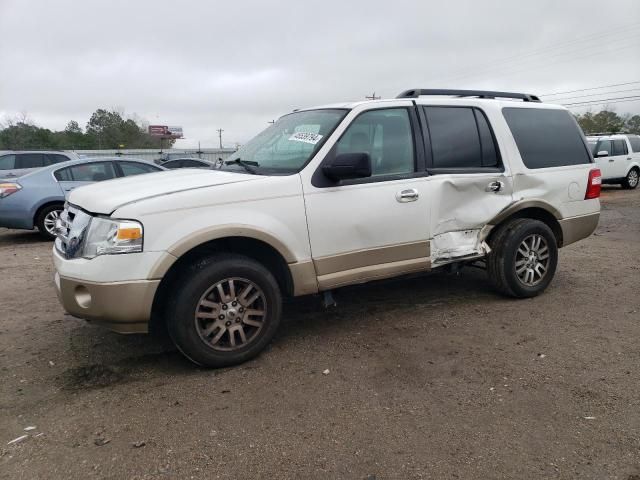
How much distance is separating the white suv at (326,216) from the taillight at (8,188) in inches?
224

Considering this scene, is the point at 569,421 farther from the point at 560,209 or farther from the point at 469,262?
the point at 560,209

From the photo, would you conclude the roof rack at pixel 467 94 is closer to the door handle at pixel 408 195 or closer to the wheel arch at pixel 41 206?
the door handle at pixel 408 195

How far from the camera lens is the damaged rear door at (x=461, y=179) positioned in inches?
170

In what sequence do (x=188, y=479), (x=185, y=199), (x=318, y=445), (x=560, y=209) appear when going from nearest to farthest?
(x=188, y=479) < (x=318, y=445) < (x=185, y=199) < (x=560, y=209)

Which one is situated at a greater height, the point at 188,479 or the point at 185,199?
the point at 185,199

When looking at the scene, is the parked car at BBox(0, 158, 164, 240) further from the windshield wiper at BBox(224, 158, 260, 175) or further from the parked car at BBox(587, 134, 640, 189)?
the parked car at BBox(587, 134, 640, 189)

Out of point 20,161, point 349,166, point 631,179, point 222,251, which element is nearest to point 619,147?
point 631,179

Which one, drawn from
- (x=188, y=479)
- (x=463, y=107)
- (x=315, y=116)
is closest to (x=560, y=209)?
(x=463, y=107)

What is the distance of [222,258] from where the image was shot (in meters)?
3.50

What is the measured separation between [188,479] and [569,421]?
6.95ft

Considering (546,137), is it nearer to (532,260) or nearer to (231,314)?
(532,260)

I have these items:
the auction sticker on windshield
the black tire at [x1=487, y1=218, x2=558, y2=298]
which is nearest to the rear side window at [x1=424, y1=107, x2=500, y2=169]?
the black tire at [x1=487, y1=218, x2=558, y2=298]

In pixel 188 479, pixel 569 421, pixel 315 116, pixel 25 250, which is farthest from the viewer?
pixel 25 250

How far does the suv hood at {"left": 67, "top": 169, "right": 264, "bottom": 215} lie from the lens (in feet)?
10.9
